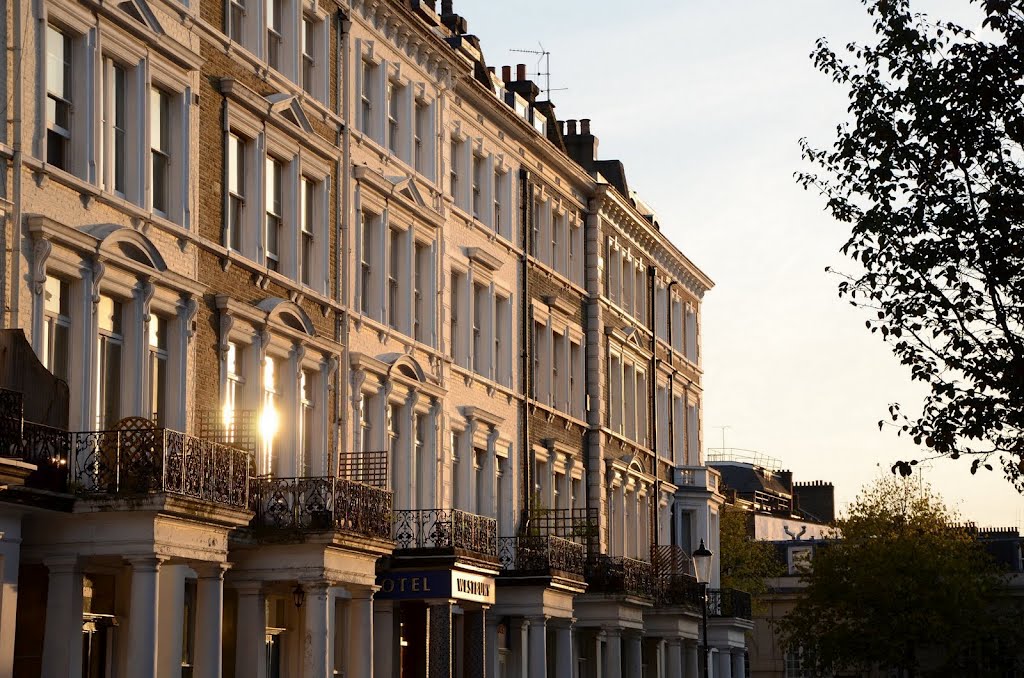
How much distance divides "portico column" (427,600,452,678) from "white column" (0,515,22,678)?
1217 centimetres

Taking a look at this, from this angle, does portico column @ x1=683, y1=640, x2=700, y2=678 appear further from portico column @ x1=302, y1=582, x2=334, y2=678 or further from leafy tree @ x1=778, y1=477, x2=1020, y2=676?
portico column @ x1=302, y1=582, x2=334, y2=678

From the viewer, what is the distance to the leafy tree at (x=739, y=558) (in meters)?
75.9

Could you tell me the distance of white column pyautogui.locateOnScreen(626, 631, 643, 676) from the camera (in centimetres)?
4828

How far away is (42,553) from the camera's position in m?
21.9

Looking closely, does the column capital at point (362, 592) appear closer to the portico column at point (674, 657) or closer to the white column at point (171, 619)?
the white column at point (171, 619)

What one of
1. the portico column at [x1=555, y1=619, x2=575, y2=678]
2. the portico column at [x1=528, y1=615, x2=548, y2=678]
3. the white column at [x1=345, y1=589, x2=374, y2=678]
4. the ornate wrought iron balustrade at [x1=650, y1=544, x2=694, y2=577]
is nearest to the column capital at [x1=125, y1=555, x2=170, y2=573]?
the white column at [x1=345, y1=589, x2=374, y2=678]

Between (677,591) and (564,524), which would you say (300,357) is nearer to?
(564,524)

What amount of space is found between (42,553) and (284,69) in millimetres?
10741

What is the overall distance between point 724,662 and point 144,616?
128 feet

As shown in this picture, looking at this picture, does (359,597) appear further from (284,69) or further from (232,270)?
(284,69)

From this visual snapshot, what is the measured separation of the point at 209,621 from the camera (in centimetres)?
2403

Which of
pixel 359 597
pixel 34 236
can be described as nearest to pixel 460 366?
pixel 359 597

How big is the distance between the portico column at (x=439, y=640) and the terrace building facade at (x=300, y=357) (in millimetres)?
→ 63

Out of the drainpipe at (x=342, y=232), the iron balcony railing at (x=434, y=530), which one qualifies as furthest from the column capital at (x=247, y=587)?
the iron balcony railing at (x=434, y=530)
